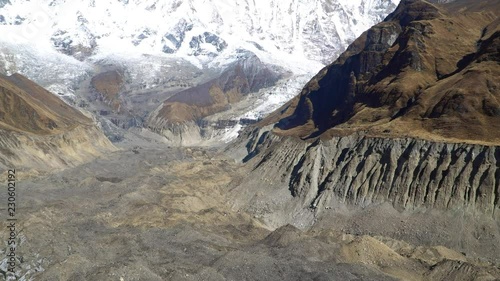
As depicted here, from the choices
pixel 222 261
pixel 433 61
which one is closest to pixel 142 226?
pixel 222 261

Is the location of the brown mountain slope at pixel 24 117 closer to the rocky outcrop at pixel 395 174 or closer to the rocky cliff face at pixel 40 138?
the rocky cliff face at pixel 40 138

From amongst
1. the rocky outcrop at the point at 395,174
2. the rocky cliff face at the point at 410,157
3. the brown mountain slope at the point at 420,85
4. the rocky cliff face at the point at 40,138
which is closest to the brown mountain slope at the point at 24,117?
the rocky cliff face at the point at 40,138

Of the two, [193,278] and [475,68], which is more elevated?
[475,68]

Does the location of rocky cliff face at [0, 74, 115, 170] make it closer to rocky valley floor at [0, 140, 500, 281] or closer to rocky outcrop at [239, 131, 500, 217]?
rocky valley floor at [0, 140, 500, 281]

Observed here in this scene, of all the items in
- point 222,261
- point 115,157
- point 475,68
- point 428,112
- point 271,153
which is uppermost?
point 475,68

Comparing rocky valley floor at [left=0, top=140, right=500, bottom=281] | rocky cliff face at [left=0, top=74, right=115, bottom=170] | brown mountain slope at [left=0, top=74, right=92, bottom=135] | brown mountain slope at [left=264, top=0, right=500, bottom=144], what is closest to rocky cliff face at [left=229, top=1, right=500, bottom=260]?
brown mountain slope at [left=264, top=0, right=500, bottom=144]

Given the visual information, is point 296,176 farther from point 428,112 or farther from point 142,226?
point 142,226

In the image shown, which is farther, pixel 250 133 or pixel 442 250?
pixel 250 133
